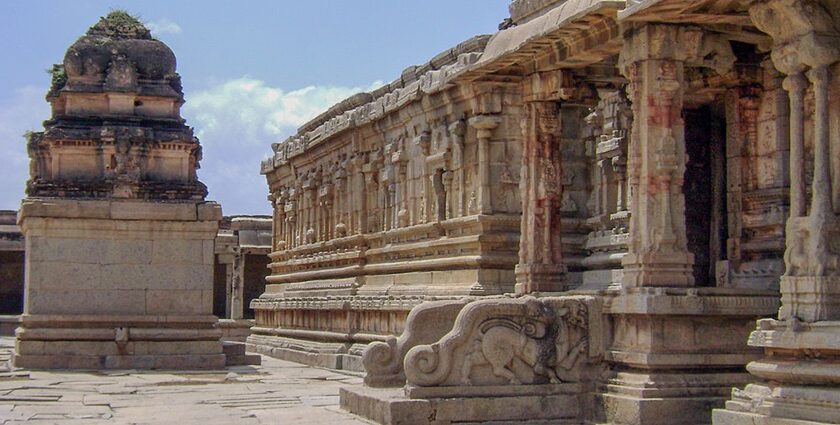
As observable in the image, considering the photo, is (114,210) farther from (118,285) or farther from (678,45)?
(678,45)

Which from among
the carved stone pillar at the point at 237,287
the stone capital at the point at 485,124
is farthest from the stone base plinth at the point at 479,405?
the carved stone pillar at the point at 237,287

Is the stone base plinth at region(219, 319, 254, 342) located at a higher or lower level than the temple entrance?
lower

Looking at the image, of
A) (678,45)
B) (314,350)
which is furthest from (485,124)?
(314,350)

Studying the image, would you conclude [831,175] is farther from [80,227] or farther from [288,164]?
[288,164]

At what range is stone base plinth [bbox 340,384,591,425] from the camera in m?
13.1

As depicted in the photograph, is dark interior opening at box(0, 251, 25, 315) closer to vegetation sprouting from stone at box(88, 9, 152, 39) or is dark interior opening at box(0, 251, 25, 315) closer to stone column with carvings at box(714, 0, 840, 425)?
vegetation sprouting from stone at box(88, 9, 152, 39)

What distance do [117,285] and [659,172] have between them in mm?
11134

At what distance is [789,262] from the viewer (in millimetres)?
11469

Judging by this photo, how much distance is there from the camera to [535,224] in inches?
637

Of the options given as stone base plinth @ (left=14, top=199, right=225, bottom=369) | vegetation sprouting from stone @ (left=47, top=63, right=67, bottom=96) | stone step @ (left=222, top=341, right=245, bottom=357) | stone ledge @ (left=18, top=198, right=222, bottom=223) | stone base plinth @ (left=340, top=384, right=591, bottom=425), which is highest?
vegetation sprouting from stone @ (left=47, top=63, right=67, bottom=96)

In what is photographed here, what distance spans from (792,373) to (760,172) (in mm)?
3668

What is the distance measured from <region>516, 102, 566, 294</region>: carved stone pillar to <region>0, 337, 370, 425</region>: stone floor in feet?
9.96

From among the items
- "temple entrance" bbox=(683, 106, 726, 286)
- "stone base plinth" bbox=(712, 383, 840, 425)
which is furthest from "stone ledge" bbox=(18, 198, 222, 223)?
"stone base plinth" bbox=(712, 383, 840, 425)

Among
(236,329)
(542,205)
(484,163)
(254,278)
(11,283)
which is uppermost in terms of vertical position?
(484,163)
